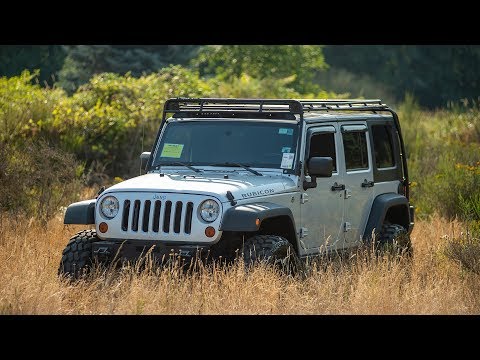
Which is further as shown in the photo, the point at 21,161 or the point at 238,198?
the point at 21,161

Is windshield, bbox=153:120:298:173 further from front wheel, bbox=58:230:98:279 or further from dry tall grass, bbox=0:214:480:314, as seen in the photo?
front wheel, bbox=58:230:98:279

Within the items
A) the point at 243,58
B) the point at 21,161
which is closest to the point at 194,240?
the point at 21,161

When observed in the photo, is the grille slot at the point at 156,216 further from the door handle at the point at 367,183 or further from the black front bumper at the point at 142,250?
the door handle at the point at 367,183

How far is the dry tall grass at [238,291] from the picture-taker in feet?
28.5

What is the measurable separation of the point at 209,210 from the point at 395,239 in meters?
2.98

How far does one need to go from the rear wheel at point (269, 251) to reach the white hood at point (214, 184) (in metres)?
0.41

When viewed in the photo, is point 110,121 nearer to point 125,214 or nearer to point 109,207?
point 109,207

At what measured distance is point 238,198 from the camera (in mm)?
9445

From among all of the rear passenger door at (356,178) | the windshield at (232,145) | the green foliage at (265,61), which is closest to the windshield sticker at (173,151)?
the windshield at (232,145)

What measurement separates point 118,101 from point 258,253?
11.3 metres

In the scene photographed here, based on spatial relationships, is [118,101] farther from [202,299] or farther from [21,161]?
[202,299]

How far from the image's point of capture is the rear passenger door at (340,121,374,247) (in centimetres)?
1120

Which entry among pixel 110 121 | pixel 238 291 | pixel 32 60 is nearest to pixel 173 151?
pixel 238 291

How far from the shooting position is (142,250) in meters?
9.47
